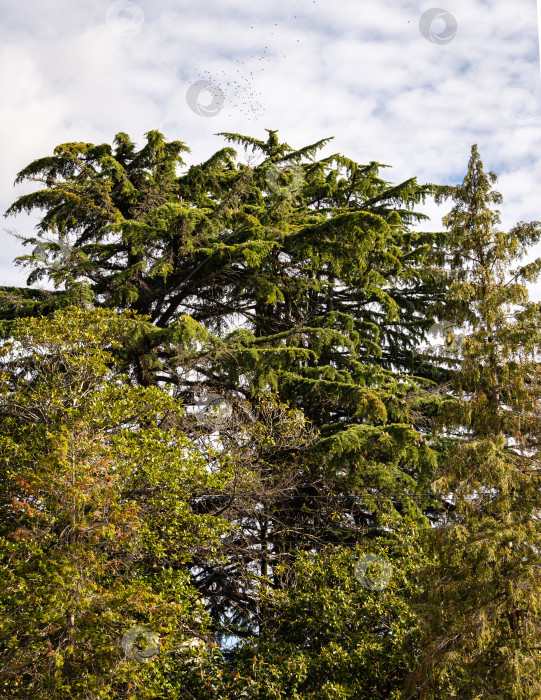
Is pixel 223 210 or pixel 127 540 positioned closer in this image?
pixel 127 540

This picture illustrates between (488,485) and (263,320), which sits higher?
(263,320)

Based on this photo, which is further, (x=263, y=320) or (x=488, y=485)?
(x=263, y=320)

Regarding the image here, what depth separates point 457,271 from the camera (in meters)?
8.82

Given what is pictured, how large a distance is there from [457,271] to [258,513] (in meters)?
5.55

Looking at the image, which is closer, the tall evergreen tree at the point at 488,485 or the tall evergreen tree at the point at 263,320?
the tall evergreen tree at the point at 488,485

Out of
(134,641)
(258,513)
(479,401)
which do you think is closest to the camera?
(134,641)

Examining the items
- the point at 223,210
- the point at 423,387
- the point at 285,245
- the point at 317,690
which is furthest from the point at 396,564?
the point at 223,210

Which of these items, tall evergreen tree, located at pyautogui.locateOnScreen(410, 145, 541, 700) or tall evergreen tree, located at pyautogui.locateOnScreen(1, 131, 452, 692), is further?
tall evergreen tree, located at pyautogui.locateOnScreen(1, 131, 452, 692)

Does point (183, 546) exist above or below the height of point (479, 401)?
below

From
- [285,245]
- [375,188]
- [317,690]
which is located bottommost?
[317,690]

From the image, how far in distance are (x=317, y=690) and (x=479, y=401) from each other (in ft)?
14.0

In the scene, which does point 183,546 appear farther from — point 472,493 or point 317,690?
point 472,493

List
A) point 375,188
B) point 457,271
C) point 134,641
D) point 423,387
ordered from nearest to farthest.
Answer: point 134,641, point 457,271, point 423,387, point 375,188

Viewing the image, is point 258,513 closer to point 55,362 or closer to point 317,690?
point 317,690
